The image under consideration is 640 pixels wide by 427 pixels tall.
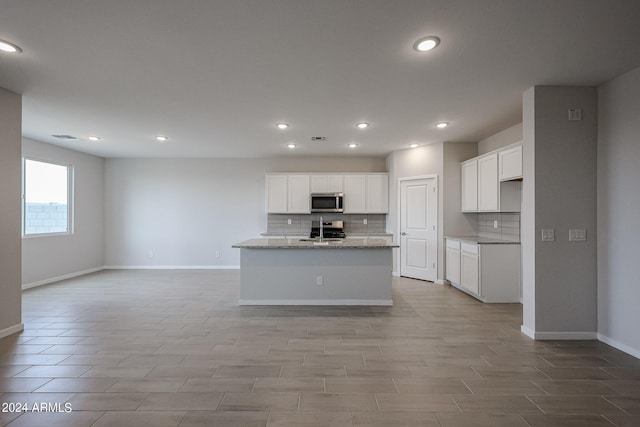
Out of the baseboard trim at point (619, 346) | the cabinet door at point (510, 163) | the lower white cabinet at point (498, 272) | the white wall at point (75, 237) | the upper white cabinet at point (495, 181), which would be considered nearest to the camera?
the baseboard trim at point (619, 346)

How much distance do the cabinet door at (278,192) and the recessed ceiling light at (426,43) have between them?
470 cm

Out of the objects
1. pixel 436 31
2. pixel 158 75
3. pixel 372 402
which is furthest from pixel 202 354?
pixel 436 31

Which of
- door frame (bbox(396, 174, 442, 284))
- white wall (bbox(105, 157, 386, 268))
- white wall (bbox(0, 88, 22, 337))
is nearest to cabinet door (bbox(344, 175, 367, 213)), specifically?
door frame (bbox(396, 174, 442, 284))

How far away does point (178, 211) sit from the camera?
7.20 m

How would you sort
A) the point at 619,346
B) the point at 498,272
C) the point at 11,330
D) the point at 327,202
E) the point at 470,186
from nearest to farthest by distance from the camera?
the point at 619,346
the point at 11,330
the point at 498,272
the point at 470,186
the point at 327,202

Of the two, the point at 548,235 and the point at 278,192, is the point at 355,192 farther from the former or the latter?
the point at 548,235

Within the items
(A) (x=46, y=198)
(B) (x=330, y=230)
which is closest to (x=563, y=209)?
(B) (x=330, y=230)

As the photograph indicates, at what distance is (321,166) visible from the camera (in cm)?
711

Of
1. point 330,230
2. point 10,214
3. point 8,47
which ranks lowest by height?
point 330,230

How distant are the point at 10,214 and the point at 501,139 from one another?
661 centimetres

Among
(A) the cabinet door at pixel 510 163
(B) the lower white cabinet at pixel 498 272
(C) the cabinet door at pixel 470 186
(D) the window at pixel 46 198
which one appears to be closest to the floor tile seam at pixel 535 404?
(B) the lower white cabinet at pixel 498 272

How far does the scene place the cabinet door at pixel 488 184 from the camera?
4.60m

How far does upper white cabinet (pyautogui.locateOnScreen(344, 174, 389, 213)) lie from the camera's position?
679 centimetres

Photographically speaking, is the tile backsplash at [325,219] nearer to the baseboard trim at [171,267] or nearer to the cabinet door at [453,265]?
the baseboard trim at [171,267]
